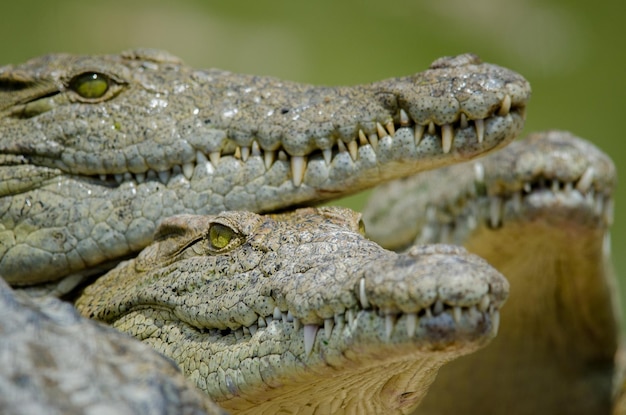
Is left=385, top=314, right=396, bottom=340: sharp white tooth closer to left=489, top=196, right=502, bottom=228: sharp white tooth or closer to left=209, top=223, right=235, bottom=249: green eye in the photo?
left=209, top=223, right=235, bottom=249: green eye

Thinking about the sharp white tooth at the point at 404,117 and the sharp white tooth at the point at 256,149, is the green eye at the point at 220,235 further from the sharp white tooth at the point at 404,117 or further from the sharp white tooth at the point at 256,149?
the sharp white tooth at the point at 404,117

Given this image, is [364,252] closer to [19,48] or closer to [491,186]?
[491,186]

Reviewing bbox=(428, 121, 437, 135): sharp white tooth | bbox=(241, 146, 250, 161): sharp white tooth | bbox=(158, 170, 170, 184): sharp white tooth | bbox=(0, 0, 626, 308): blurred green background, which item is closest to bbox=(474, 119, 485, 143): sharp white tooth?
bbox=(428, 121, 437, 135): sharp white tooth

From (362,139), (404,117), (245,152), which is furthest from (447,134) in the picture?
(245,152)

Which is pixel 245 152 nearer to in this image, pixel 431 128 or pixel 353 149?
pixel 353 149

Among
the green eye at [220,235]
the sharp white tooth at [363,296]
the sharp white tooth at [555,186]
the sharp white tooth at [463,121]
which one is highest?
the sharp white tooth at [463,121]

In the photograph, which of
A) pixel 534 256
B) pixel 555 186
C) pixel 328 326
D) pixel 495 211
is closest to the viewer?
pixel 328 326

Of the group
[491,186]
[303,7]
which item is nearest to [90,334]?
[491,186]

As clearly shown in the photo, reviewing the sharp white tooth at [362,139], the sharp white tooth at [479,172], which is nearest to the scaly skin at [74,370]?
the sharp white tooth at [362,139]
